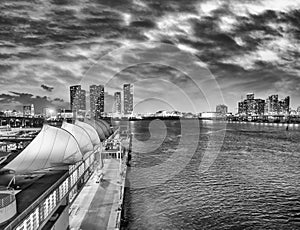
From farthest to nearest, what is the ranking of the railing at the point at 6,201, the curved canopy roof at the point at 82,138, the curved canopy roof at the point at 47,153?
1. the curved canopy roof at the point at 82,138
2. the curved canopy roof at the point at 47,153
3. the railing at the point at 6,201

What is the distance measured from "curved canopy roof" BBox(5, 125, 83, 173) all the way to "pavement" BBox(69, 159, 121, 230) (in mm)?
3238

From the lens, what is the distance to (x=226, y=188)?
2931cm

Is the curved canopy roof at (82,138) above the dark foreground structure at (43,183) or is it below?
above

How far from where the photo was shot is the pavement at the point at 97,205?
1542 centimetres

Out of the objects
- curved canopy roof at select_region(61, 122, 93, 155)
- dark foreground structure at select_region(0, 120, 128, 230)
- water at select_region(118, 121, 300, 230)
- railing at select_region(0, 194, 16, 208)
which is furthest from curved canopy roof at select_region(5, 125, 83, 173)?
water at select_region(118, 121, 300, 230)

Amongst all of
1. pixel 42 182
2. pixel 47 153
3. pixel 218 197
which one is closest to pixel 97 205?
pixel 47 153

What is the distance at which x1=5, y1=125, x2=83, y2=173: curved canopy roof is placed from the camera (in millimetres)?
15562

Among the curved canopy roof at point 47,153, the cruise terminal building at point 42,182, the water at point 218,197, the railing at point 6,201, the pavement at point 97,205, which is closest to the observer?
the railing at point 6,201

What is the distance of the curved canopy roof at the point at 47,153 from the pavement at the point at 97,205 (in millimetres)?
3238

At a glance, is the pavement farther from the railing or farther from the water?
the railing

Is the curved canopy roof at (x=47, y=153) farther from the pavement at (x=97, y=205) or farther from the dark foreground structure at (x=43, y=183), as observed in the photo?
the pavement at (x=97, y=205)

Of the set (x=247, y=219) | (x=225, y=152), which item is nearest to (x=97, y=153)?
(x=247, y=219)

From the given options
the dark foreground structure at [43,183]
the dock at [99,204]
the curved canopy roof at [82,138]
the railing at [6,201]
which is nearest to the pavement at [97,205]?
the dock at [99,204]

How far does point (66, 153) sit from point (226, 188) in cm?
1906
